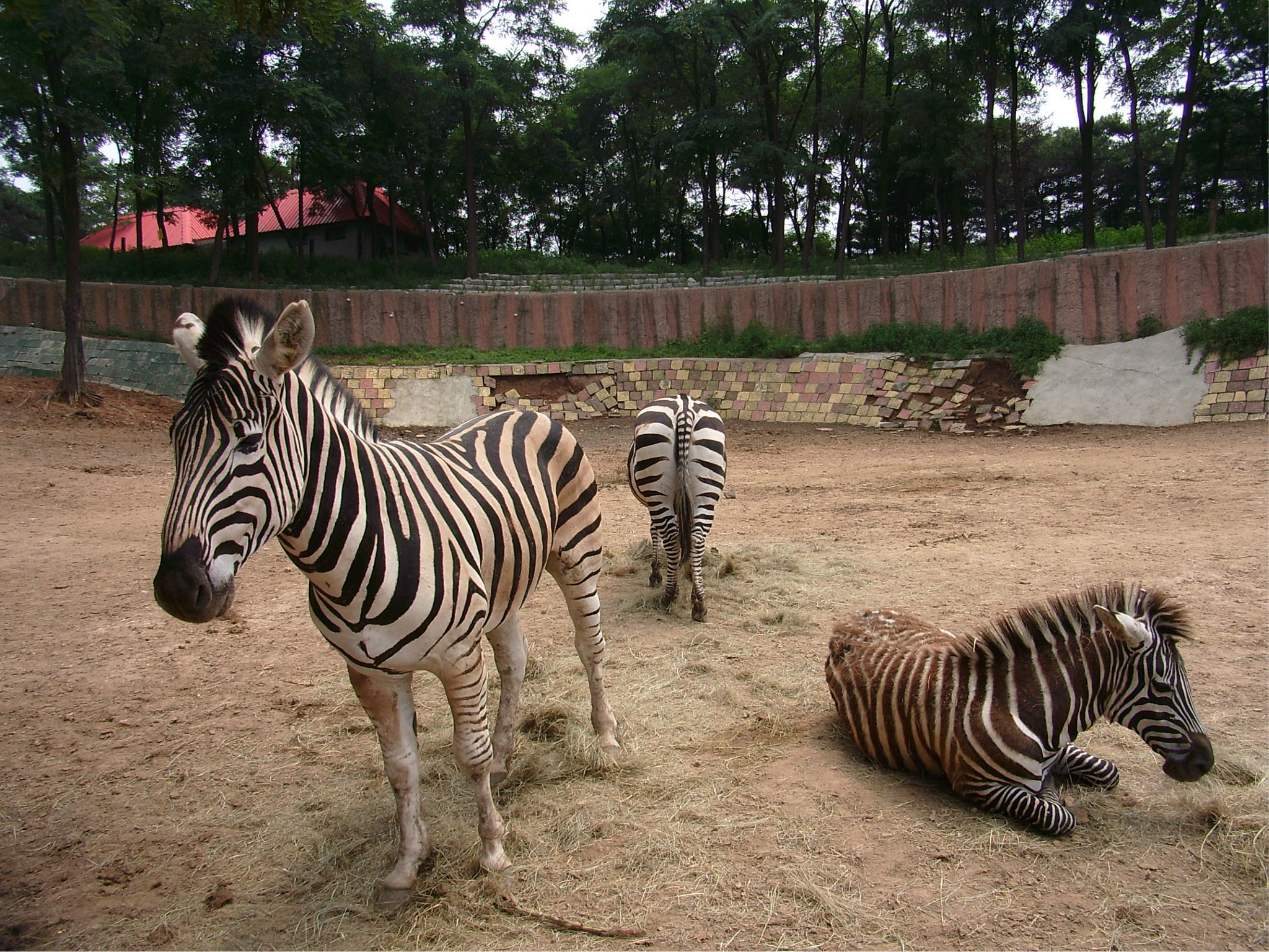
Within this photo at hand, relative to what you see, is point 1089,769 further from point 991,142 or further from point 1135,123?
point 1135,123

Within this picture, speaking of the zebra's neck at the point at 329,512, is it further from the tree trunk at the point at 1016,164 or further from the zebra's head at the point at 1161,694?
the tree trunk at the point at 1016,164

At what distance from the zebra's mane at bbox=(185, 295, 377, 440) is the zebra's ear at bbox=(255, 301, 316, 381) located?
0.26 feet

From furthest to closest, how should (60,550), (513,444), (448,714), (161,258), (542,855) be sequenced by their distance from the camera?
(161,258) < (60,550) < (448,714) < (513,444) < (542,855)

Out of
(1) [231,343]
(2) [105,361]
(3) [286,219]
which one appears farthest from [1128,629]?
(3) [286,219]

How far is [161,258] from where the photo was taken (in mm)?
25844

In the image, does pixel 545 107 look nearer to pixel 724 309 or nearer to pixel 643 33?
pixel 643 33

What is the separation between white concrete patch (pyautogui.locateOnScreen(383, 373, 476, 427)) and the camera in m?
16.0

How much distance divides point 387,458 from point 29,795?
264cm

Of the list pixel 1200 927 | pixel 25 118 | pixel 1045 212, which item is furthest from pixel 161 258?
pixel 1045 212

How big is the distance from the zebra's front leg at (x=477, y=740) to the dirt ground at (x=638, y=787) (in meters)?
0.12

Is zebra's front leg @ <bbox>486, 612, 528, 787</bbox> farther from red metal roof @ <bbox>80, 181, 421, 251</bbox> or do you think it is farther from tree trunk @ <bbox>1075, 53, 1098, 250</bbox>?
red metal roof @ <bbox>80, 181, 421, 251</bbox>

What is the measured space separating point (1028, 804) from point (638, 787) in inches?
62.8

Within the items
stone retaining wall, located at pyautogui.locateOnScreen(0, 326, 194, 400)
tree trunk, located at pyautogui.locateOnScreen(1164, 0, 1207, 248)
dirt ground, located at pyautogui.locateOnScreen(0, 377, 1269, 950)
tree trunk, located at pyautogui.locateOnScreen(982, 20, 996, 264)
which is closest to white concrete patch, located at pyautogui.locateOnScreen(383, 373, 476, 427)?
stone retaining wall, located at pyautogui.locateOnScreen(0, 326, 194, 400)

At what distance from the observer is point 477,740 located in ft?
9.33
